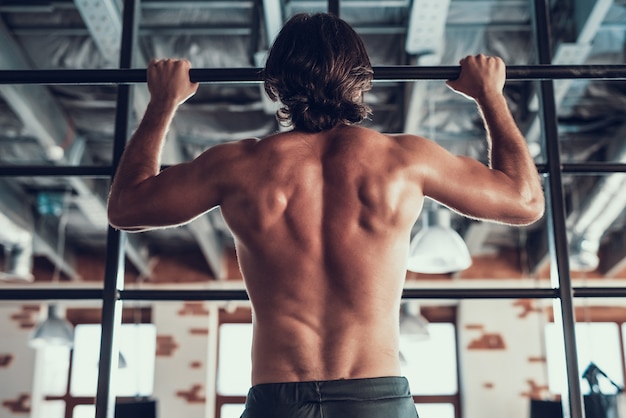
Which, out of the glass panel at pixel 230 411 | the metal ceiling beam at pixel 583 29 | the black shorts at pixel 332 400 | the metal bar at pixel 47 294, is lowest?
the black shorts at pixel 332 400

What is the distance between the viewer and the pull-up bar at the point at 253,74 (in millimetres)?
1242

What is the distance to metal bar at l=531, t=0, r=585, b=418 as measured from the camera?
4.54 feet

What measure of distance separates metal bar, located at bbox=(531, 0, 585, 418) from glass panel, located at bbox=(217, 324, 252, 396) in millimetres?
6319

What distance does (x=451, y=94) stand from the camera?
4523mm

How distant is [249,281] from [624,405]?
4.83m

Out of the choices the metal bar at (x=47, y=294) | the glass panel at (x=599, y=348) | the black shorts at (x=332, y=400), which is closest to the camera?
the black shorts at (x=332, y=400)

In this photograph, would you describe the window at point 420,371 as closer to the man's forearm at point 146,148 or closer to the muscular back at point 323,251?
the man's forearm at point 146,148

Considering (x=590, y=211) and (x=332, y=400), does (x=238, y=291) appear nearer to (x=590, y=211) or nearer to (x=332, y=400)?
(x=332, y=400)

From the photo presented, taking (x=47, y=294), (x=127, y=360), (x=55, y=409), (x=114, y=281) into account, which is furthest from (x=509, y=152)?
(x=55, y=409)

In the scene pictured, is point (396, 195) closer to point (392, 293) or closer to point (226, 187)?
point (392, 293)

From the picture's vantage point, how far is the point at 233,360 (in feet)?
25.2

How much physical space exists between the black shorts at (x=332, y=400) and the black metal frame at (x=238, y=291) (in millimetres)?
267

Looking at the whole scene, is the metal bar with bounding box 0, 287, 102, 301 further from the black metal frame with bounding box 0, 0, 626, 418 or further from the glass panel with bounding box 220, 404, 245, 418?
the glass panel with bounding box 220, 404, 245, 418

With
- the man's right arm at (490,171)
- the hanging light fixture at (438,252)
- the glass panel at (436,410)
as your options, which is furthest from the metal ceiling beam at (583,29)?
the glass panel at (436,410)
